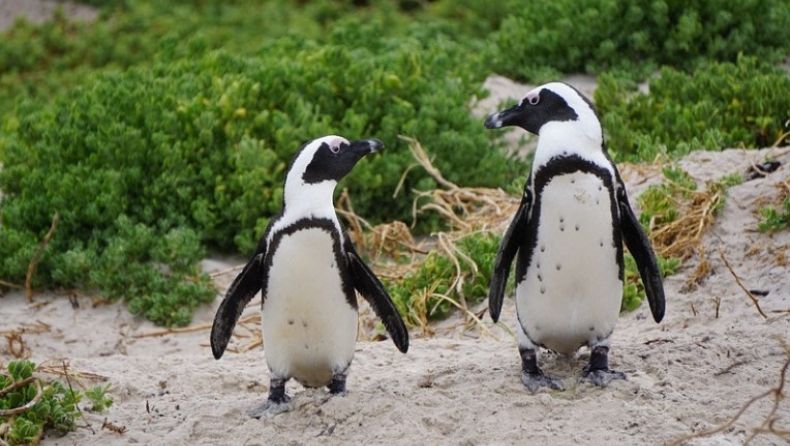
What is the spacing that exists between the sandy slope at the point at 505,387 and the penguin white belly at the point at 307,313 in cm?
13

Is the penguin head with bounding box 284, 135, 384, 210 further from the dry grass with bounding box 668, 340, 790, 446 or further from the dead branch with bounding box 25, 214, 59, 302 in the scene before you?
the dead branch with bounding box 25, 214, 59, 302

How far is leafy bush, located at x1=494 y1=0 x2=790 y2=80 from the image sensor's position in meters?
8.91

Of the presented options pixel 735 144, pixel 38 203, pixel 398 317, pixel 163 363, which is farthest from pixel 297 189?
pixel 735 144

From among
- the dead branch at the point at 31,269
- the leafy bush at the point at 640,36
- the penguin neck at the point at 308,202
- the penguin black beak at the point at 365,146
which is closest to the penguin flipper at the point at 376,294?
the penguin neck at the point at 308,202

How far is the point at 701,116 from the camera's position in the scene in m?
7.63

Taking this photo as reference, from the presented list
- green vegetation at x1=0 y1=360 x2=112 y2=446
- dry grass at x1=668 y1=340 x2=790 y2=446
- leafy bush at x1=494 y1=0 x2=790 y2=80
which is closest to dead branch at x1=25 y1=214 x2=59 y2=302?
green vegetation at x1=0 y1=360 x2=112 y2=446

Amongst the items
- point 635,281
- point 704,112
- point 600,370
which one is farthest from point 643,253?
point 704,112

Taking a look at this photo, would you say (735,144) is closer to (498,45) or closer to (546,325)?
(498,45)

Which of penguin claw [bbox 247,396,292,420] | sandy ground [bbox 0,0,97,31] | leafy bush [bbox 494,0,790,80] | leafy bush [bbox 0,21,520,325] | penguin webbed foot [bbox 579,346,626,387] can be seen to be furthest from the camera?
sandy ground [bbox 0,0,97,31]

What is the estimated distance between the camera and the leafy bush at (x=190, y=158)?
6926 millimetres

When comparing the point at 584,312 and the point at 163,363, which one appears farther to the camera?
the point at 163,363

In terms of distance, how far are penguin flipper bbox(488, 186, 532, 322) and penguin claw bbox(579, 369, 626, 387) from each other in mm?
359

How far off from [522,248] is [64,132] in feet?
12.2

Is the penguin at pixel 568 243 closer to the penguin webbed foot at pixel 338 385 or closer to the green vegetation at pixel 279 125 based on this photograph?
the penguin webbed foot at pixel 338 385
